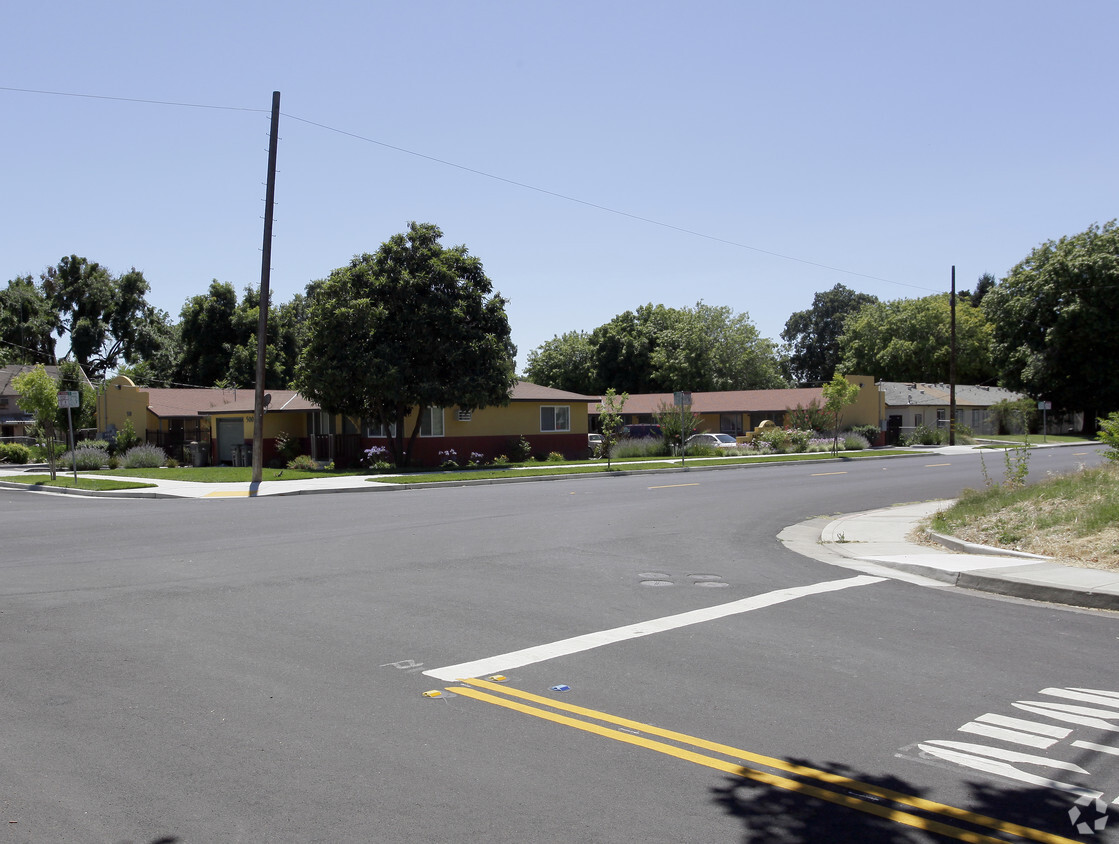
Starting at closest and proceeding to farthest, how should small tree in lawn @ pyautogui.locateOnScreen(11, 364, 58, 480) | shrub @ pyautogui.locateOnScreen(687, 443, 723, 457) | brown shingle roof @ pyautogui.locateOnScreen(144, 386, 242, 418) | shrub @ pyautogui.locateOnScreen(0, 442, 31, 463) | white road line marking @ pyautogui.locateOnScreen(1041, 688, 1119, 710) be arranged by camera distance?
white road line marking @ pyautogui.locateOnScreen(1041, 688, 1119, 710)
small tree in lawn @ pyautogui.locateOnScreen(11, 364, 58, 480)
brown shingle roof @ pyautogui.locateOnScreen(144, 386, 242, 418)
shrub @ pyautogui.locateOnScreen(687, 443, 723, 457)
shrub @ pyautogui.locateOnScreen(0, 442, 31, 463)

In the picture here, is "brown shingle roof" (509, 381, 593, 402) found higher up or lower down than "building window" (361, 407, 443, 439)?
higher up

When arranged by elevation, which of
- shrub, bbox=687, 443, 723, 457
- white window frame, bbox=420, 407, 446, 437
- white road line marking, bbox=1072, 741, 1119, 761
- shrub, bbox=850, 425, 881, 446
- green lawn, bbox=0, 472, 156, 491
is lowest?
green lawn, bbox=0, 472, 156, 491

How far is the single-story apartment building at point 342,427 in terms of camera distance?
3681cm

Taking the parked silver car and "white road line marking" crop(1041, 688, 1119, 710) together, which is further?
the parked silver car

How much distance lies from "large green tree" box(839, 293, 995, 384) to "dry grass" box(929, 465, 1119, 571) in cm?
6872

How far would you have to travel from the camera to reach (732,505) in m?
19.5

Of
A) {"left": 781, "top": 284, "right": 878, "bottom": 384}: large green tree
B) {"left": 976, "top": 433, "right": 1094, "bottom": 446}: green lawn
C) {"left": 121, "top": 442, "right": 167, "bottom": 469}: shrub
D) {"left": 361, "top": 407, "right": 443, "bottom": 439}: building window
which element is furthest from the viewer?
{"left": 781, "top": 284, "right": 878, "bottom": 384}: large green tree

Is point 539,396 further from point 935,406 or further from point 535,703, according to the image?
point 935,406

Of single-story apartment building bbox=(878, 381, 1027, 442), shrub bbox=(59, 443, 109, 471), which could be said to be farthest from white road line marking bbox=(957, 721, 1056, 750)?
single-story apartment building bbox=(878, 381, 1027, 442)

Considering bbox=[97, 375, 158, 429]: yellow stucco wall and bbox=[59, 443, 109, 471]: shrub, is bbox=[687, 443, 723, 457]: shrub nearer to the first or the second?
bbox=[97, 375, 158, 429]: yellow stucco wall

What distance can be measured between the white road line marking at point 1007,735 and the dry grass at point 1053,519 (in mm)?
6613

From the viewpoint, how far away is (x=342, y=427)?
37.8 metres

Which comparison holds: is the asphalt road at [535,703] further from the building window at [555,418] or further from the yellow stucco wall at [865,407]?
the yellow stucco wall at [865,407]

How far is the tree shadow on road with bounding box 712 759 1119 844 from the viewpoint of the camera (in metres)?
4.09
